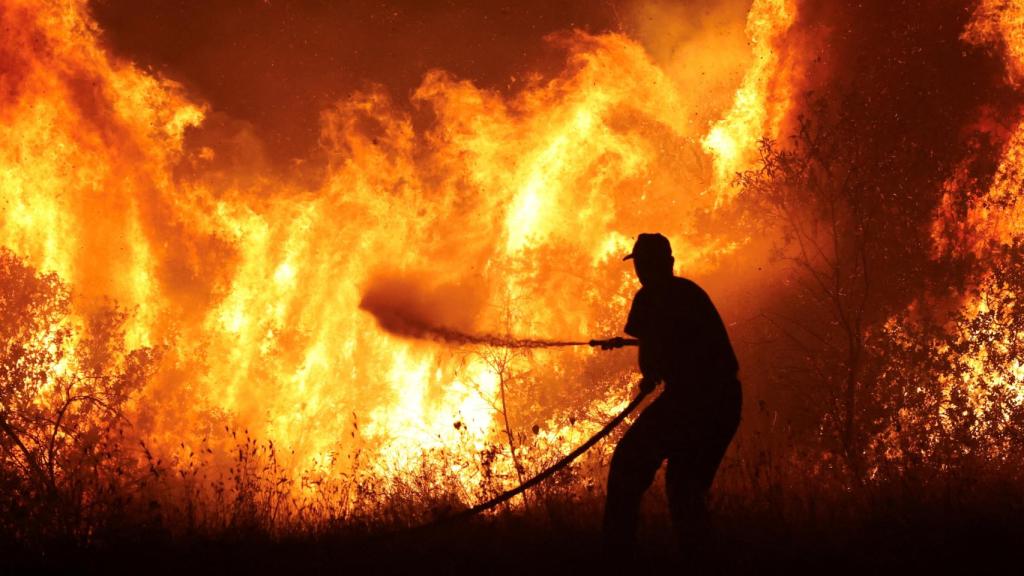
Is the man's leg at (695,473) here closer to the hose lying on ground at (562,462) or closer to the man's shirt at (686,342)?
the man's shirt at (686,342)

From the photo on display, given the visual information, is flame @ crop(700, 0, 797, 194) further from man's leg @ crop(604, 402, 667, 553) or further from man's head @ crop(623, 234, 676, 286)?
man's leg @ crop(604, 402, 667, 553)

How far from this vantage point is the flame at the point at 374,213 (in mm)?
17094

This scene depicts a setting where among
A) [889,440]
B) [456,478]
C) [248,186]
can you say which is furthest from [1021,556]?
[248,186]

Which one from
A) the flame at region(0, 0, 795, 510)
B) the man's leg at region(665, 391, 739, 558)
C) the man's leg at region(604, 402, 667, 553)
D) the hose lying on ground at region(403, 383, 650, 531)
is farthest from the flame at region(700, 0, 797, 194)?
the man's leg at region(604, 402, 667, 553)

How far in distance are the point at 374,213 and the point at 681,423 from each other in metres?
14.8

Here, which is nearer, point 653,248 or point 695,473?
point 695,473

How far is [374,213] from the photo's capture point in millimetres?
19438

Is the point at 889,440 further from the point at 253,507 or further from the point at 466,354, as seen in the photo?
the point at 253,507

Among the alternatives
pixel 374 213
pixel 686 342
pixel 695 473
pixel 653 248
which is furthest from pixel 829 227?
pixel 695 473

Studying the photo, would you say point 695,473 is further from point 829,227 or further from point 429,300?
point 429,300

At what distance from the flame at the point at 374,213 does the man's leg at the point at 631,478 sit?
1173cm

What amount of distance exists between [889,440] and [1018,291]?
3946mm

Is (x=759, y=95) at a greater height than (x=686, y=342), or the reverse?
(x=759, y=95)

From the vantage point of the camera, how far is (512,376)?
2361 centimetres
